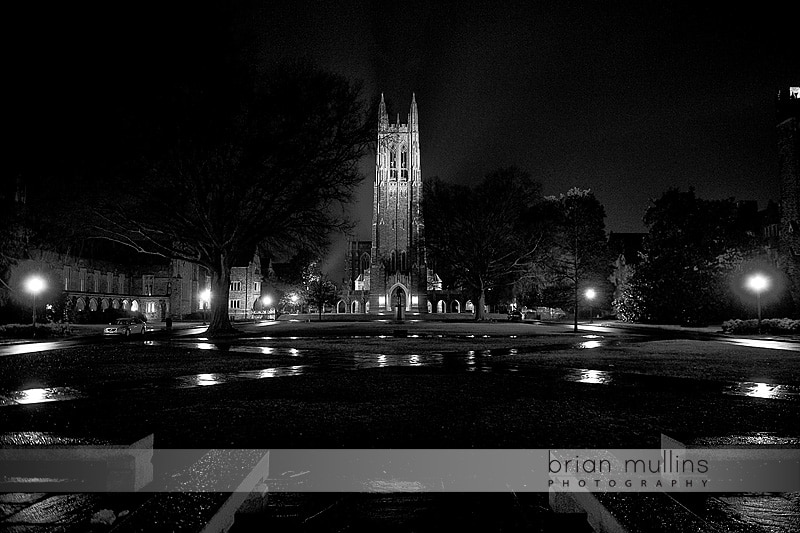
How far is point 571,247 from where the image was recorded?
54844 mm

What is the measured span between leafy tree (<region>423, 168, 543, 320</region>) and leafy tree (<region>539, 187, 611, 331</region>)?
257 centimetres

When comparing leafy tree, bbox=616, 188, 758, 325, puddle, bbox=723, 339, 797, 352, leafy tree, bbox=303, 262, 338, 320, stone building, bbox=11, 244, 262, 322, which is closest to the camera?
puddle, bbox=723, 339, 797, 352

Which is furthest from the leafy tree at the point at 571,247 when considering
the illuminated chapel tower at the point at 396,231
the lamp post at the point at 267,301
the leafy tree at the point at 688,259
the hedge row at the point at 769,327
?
the lamp post at the point at 267,301

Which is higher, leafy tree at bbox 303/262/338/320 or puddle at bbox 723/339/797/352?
leafy tree at bbox 303/262/338/320

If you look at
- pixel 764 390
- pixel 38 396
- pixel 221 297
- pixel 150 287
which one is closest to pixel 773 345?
pixel 764 390

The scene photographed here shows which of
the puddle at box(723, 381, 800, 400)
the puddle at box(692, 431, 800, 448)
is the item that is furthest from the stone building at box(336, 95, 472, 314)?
the puddle at box(692, 431, 800, 448)

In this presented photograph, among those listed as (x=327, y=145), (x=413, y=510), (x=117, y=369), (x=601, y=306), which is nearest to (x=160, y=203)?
(x=327, y=145)

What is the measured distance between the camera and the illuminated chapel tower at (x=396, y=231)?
9594 centimetres

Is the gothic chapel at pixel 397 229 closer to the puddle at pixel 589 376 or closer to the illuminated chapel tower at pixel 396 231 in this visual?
the illuminated chapel tower at pixel 396 231

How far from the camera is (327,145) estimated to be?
27.8m

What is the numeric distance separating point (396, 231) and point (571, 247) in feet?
157

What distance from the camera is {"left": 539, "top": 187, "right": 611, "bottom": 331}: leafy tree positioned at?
185 ft

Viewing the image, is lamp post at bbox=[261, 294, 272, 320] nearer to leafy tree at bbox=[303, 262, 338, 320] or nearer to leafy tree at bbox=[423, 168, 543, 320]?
leafy tree at bbox=[303, 262, 338, 320]

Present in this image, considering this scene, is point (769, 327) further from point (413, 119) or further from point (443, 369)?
point (413, 119)
